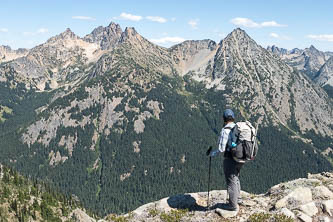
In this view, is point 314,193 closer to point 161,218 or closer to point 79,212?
point 161,218

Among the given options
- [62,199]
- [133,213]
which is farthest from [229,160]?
[62,199]

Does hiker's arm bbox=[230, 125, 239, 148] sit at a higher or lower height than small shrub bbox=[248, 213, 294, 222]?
higher

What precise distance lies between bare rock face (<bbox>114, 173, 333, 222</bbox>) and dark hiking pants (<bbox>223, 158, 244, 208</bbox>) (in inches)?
35.3

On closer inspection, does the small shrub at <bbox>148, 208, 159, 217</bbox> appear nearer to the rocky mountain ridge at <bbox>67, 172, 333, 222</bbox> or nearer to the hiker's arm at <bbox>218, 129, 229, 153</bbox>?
the rocky mountain ridge at <bbox>67, 172, 333, 222</bbox>

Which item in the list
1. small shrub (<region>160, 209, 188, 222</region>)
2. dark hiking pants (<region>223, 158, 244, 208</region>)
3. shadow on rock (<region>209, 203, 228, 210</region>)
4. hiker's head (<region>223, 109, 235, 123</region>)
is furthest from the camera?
shadow on rock (<region>209, 203, 228, 210</region>)

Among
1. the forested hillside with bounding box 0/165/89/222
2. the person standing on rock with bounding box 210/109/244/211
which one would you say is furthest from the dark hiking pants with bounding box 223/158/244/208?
the forested hillside with bounding box 0/165/89/222

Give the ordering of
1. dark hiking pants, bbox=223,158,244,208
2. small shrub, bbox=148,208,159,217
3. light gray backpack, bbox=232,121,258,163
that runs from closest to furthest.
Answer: light gray backpack, bbox=232,121,258,163
dark hiking pants, bbox=223,158,244,208
small shrub, bbox=148,208,159,217

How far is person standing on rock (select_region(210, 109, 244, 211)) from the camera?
17.9 meters

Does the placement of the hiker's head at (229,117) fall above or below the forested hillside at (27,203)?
above

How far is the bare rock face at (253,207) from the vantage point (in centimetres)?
1819

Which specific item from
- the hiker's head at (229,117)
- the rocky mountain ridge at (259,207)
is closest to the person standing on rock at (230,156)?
the hiker's head at (229,117)

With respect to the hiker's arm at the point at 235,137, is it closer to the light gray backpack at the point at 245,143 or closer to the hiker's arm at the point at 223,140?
the light gray backpack at the point at 245,143

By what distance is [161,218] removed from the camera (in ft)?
65.4

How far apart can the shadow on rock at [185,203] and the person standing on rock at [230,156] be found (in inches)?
108
